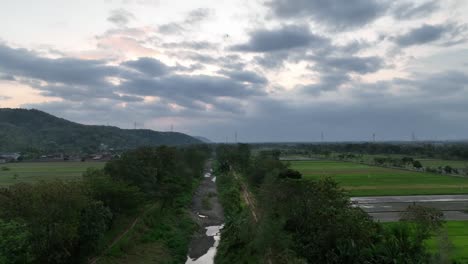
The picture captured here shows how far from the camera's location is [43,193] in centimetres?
2211

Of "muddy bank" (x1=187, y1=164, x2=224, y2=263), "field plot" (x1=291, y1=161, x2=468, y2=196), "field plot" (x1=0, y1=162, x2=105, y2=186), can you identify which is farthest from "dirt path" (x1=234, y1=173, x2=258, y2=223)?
"field plot" (x1=0, y1=162, x2=105, y2=186)

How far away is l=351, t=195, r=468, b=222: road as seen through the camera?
40.7 m

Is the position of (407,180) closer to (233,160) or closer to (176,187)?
(233,160)

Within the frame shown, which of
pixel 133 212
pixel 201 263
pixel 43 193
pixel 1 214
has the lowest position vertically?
pixel 201 263

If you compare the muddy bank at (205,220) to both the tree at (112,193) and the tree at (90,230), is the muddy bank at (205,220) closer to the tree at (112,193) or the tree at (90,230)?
the tree at (112,193)

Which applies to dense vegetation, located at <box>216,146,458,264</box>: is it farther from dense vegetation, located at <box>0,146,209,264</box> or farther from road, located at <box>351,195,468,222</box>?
road, located at <box>351,195,468,222</box>

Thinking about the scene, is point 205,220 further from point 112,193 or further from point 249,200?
point 112,193

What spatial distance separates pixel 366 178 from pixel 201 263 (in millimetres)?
59210

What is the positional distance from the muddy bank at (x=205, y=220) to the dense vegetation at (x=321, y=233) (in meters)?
2.24

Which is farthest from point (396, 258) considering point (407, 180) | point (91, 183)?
point (407, 180)

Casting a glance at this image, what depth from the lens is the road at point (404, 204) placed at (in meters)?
40.7

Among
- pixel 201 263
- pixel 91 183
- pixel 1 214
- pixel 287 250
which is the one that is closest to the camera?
pixel 287 250

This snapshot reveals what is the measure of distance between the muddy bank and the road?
53.3 feet

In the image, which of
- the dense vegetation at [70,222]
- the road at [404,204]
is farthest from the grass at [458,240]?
the dense vegetation at [70,222]
